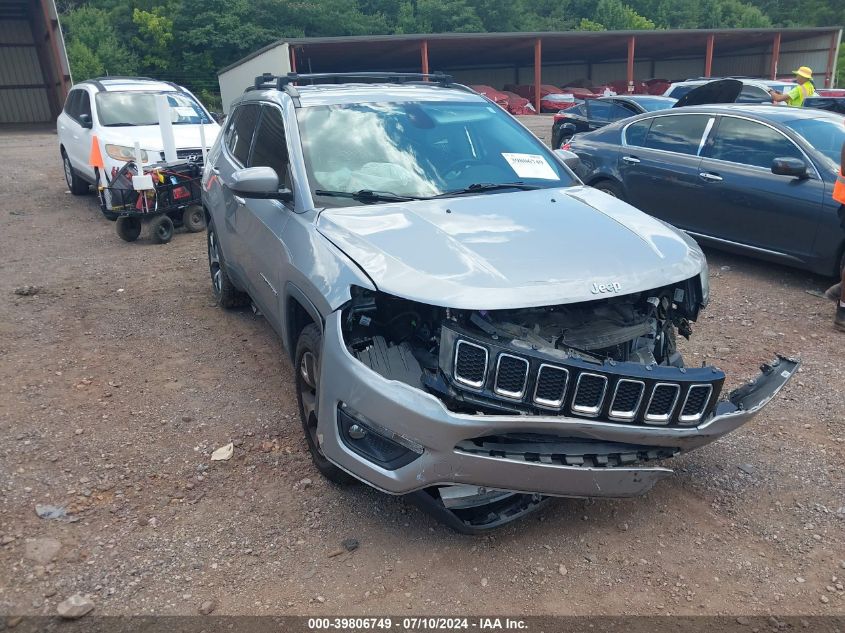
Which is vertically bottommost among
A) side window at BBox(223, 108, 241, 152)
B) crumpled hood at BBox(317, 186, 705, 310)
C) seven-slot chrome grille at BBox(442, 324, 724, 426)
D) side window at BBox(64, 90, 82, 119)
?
seven-slot chrome grille at BBox(442, 324, 724, 426)

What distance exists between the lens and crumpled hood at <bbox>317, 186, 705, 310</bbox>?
2.85m

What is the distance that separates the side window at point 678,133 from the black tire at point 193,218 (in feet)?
18.5

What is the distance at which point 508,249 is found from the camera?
3133mm

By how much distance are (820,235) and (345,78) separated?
424cm

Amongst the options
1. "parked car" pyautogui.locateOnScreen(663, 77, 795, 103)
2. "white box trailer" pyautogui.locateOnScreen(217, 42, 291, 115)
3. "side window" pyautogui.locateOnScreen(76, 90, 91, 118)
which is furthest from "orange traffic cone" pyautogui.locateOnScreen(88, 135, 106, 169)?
"white box trailer" pyautogui.locateOnScreen(217, 42, 291, 115)

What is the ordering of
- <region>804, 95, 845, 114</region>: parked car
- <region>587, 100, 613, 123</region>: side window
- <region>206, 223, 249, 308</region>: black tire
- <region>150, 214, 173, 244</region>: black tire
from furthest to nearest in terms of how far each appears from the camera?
<region>587, 100, 613, 123</region>: side window < <region>804, 95, 845, 114</region>: parked car < <region>150, 214, 173, 244</region>: black tire < <region>206, 223, 249, 308</region>: black tire

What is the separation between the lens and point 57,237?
9117mm

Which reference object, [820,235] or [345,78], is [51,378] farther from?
[820,235]

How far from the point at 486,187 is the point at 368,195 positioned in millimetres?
686

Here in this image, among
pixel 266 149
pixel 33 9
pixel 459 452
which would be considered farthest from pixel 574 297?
pixel 33 9

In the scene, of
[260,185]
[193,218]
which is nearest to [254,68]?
[193,218]

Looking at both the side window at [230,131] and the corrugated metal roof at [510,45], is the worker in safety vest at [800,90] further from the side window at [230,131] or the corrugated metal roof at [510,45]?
the corrugated metal roof at [510,45]

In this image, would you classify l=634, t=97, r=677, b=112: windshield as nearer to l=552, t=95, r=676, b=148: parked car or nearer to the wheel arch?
l=552, t=95, r=676, b=148: parked car

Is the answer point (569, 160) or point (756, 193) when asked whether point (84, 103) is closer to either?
point (569, 160)
